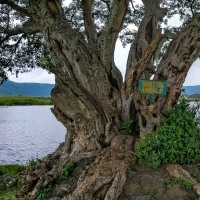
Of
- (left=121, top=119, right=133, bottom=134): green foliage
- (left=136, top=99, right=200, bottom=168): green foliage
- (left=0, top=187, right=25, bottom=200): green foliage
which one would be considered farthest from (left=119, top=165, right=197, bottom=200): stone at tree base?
(left=0, top=187, right=25, bottom=200): green foliage

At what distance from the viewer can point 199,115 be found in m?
9.20

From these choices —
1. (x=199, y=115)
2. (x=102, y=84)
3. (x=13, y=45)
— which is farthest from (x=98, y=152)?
(x=13, y=45)

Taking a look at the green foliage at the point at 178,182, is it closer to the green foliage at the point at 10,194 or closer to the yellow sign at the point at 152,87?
the yellow sign at the point at 152,87

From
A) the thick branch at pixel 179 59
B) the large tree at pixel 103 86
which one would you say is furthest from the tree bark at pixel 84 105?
the thick branch at pixel 179 59

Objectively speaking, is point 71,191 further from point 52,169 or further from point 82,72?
point 82,72

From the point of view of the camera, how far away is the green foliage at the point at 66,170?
328 inches

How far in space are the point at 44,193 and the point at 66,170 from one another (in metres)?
0.66

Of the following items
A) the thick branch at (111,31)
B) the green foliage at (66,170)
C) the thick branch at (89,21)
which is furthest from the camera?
the thick branch at (89,21)

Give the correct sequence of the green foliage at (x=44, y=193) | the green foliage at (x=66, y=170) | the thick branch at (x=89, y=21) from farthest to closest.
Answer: the thick branch at (x=89, y=21) < the green foliage at (x=66, y=170) < the green foliage at (x=44, y=193)

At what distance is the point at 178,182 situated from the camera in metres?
7.71

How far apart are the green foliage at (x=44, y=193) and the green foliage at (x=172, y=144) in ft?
6.64

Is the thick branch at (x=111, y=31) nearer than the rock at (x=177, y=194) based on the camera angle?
No

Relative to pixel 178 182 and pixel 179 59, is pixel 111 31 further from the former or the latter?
pixel 178 182

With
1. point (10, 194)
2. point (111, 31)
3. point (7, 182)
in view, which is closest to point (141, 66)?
point (111, 31)
